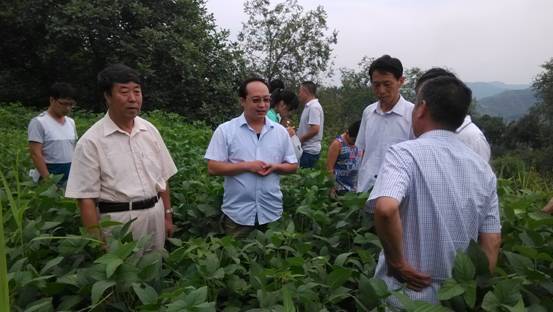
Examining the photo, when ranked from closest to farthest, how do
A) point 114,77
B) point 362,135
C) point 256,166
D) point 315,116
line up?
1. point 114,77
2. point 256,166
3. point 362,135
4. point 315,116

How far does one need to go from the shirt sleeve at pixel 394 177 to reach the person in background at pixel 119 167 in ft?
4.00

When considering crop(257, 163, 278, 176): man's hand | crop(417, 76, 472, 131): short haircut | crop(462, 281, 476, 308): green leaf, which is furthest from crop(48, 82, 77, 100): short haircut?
crop(462, 281, 476, 308): green leaf

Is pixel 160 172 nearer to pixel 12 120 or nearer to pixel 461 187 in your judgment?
pixel 461 187

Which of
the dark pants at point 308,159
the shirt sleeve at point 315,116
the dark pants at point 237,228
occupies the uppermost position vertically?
the shirt sleeve at point 315,116

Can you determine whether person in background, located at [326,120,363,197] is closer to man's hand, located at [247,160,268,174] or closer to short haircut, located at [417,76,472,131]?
man's hand, located at [247,160,268,174]

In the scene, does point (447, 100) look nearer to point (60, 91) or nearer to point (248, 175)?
point (248, 175)

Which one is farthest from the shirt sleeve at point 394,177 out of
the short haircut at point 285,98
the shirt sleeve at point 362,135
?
the short haircut at point 285,98

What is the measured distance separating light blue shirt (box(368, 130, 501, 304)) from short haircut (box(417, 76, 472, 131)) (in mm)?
48

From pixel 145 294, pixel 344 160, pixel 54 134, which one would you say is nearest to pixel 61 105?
pixel 54 134

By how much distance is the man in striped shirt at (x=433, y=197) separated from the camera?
1.76 meters

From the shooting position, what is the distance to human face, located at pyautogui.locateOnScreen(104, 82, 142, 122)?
2537 mm

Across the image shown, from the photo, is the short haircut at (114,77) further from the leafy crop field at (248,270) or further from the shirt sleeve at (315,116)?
the shirt sleeve at (315,116)

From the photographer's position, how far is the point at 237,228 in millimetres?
3053

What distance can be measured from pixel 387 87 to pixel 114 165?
174cm
